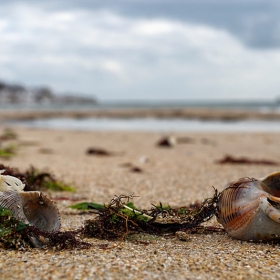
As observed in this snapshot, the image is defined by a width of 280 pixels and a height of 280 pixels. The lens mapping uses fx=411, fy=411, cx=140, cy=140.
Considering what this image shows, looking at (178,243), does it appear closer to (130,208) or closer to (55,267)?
(130,208)

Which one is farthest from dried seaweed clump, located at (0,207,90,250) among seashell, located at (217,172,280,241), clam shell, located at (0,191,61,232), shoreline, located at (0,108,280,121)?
shoreline, located at (0,108,280,121)

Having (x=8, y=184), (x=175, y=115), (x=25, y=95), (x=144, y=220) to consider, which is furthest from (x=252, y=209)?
(x=25, y=95)

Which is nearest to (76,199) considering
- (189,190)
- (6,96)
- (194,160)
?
(189,190)

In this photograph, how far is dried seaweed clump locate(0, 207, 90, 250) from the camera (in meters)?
2.63

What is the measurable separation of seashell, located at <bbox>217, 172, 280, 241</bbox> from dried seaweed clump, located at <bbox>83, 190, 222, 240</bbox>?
13 centimetres

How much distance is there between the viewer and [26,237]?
2660mm

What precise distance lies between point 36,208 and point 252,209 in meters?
1.48

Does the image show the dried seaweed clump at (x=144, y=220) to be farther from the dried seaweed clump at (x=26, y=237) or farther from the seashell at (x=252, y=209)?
the dried seaweed clump at (x=26, y=237)

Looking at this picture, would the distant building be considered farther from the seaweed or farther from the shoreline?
the seaweed

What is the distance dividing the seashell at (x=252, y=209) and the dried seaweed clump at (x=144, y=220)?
0.13 meters

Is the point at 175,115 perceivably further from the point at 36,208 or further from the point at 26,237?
the point at 26,237

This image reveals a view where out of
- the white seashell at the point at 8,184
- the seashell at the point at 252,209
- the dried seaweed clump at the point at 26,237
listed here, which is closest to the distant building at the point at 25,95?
the white seashell at the point at 8,184

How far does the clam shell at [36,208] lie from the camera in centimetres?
278

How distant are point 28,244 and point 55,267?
43 cm
